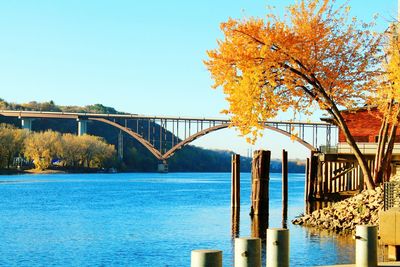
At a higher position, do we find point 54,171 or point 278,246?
point 54,171

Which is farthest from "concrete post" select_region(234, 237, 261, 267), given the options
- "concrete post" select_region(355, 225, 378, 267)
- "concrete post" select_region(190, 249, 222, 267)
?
"concrete post" select_region(355, 225, 378, 267)

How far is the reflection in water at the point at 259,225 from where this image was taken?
1186 inches

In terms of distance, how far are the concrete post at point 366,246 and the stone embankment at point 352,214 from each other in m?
12.5

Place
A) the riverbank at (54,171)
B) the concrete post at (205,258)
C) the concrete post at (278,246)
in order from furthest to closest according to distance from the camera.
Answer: the riverbank at (54,171), the concrete post at (278,246), the concrete post at (205,258)

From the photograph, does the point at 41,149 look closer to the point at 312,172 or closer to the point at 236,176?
the point at 312,172

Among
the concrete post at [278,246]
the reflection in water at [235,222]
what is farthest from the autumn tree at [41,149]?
the concrete post at [278,246]

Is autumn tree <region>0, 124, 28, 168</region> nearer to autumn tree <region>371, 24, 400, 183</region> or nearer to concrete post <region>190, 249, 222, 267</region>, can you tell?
autumn tree <region>371, 24, 400, 183</region>

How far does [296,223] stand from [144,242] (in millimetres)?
7216

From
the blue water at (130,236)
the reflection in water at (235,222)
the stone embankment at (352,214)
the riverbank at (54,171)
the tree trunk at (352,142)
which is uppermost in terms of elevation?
the tree trunk at (352,142)

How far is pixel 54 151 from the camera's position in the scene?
142 metres

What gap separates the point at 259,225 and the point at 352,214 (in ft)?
18.7

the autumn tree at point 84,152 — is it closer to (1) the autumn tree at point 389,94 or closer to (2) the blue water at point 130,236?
(2) the blue water at point 130,236

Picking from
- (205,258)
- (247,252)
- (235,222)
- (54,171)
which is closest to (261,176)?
→ (235,222)

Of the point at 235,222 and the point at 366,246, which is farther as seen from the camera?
the point at 235,222
